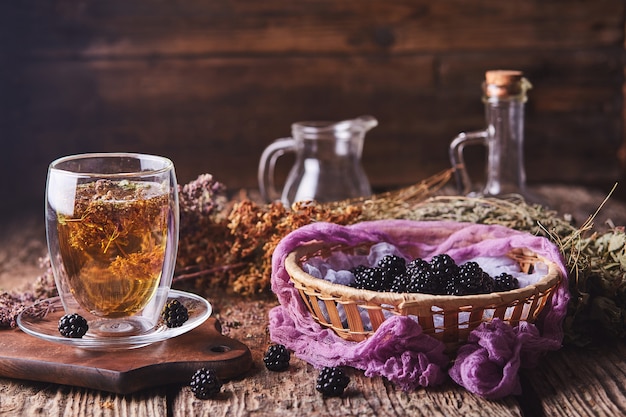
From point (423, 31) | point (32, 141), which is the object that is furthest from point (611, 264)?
point (32, 141)

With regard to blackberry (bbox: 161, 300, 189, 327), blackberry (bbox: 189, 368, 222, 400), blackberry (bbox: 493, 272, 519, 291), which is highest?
blackberry (bbox: 493, 272, 519, 291)

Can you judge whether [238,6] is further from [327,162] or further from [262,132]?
[327,162]

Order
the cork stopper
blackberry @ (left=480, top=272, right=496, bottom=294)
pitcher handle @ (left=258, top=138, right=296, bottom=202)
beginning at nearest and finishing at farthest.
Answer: blackberry @ (left=480, top=272, right=496, bottom=294) → the cork stopper → pitcher handle @ (left=258, top=138, right=296, bottom=202)

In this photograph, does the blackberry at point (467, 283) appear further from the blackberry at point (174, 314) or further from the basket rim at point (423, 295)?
the blackberry at point (174, 314)

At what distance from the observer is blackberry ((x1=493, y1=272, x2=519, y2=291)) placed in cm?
127

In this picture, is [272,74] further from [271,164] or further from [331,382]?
[331,382]

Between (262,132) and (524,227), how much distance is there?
1.46 m

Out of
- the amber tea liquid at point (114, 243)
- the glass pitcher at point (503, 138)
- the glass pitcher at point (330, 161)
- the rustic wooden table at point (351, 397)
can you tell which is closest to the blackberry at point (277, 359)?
the rustic wooden table at point (351, 397)

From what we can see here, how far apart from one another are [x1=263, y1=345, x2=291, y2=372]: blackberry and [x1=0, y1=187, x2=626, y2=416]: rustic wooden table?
0.03ft

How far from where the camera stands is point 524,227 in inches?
62.0

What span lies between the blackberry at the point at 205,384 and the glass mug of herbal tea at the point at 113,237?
0.18 m

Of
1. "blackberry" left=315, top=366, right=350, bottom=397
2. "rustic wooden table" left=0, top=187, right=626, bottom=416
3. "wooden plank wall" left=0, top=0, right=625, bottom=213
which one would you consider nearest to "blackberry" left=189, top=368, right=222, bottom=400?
"rustic wooden table" left=0, top=187, right=626, bottom=416

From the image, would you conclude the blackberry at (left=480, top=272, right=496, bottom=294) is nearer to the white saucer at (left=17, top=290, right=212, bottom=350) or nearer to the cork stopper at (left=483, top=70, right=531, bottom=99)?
the white saucer at (left=17, top=290, right=212, bottom=350)

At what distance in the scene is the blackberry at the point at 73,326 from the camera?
1.24 metres
